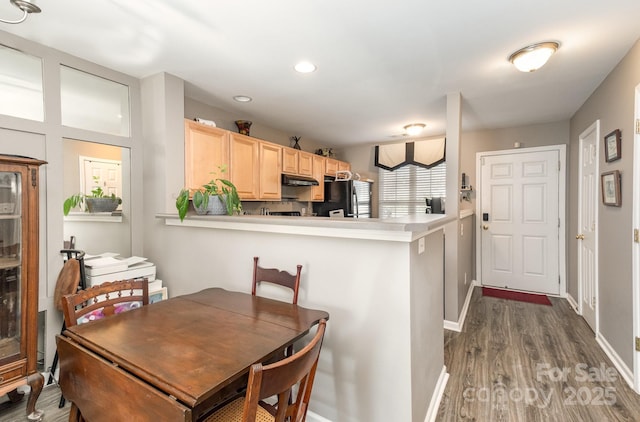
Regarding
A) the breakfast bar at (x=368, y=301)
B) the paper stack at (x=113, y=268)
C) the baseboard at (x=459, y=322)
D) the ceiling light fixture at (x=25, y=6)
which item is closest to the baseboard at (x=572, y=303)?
the baseboard at (x=459, y=322)

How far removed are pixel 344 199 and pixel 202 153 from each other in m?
2.72

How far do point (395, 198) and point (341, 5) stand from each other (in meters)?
4.19

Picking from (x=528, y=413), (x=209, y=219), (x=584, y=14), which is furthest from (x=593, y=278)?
(x=209, y=219)

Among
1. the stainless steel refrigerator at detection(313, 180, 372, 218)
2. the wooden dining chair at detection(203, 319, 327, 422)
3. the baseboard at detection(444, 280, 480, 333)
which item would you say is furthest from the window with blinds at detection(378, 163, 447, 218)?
the wooden dining chair at detection(203, 319, 327, 422)

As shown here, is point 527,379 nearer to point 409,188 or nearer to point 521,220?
point 521,220

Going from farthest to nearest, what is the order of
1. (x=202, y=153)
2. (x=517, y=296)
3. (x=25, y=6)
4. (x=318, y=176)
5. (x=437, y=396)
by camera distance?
(x=318, y=176) → (x=517, y=296) → (x=202, y=153) → (x=437, y=396) → (x=25, y=6)

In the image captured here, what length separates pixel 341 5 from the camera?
176 cm

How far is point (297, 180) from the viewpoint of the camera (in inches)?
171

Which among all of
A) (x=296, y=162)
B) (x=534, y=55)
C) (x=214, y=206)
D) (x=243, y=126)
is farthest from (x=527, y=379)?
(x=243, y=126)

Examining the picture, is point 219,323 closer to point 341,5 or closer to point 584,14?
point 341,5

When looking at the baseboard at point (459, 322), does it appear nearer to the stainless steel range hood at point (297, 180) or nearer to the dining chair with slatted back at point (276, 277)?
the dining chair with slatted back at point (276, 277)

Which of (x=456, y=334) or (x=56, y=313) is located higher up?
(x=56, y=313)

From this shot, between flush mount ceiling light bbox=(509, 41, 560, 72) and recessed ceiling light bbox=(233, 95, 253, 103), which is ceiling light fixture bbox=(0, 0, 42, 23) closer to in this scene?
recessed ceiling light bbox=(233, 95, 253, 103)

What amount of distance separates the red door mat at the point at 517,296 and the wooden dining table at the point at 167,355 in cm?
380
